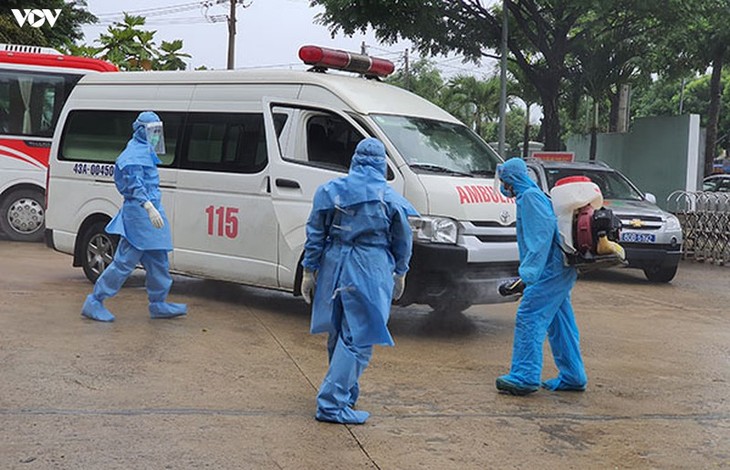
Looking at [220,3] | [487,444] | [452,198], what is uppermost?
[220,3]

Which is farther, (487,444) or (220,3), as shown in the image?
(220,3)

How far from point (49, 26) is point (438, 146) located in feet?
79.0

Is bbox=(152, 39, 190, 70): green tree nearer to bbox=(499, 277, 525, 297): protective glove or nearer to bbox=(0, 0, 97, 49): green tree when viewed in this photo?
bbox=(0, 0, 97, 49): green tree

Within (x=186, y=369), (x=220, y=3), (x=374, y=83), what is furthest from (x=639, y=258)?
(x=220, y=3)

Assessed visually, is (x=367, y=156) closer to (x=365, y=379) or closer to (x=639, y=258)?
(x=365, y=379)

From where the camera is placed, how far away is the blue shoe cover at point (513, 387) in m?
6.50

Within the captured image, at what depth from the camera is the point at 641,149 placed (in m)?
21.6

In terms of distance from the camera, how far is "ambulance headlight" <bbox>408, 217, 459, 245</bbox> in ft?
26.5

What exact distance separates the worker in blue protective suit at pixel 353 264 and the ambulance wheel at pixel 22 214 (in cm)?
1027

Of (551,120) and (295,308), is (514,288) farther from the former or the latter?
(551,120)

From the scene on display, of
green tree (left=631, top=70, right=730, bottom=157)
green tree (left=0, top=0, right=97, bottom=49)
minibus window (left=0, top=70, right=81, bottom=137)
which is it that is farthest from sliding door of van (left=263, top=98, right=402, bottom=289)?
green tree (left=631, top=70, right=730, bottom=157)

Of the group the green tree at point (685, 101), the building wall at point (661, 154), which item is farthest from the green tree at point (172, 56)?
the green tree at point (685, 101)

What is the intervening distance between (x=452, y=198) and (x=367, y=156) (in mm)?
2583

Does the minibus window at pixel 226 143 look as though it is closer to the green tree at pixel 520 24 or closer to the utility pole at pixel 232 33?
the green tree at pixel 520 24
